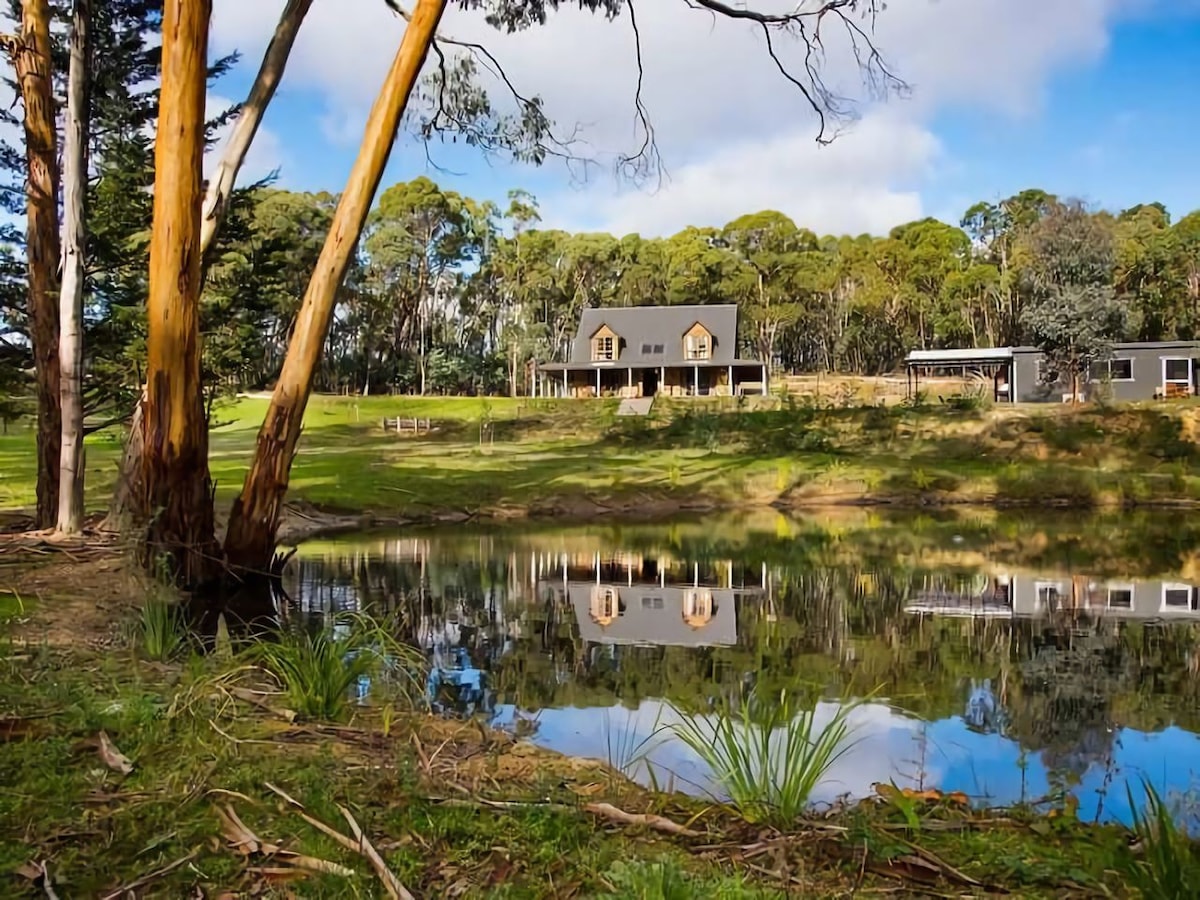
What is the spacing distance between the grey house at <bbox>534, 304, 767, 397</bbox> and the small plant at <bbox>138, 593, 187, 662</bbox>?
4122 cm

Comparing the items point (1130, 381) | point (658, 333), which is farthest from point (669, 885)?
point (658, 333)

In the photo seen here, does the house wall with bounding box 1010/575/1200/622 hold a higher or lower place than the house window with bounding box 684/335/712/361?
lower

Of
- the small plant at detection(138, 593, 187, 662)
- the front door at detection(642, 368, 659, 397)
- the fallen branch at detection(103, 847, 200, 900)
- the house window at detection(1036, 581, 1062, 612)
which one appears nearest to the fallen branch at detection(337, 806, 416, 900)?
the fallen branch at detection(103, 847, 200, 900)

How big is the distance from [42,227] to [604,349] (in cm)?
3840

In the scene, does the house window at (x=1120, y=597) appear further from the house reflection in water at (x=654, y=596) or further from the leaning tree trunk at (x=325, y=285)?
the leaning tree trunk at (x=325, y=285)

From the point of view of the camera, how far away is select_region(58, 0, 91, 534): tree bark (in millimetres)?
9320

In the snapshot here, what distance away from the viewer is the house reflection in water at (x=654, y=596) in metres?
8.84

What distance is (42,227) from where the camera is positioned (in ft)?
34.0

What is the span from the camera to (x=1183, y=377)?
119 ft

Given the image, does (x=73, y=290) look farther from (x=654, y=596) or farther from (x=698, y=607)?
(x=698, y=607)

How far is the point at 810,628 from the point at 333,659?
524 cm

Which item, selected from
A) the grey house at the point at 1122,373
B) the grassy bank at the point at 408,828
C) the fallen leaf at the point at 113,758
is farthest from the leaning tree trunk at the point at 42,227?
the grey house at the point at 1122,373

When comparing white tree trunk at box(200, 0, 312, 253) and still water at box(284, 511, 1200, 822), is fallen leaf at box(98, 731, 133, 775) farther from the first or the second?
white tree trunk at box(200, 0, 312, 253)

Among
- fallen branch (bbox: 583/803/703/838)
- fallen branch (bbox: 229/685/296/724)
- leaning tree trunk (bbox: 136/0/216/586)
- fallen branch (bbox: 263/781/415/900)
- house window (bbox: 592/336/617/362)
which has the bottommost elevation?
fallen branch (bbox: 229/685/296/724)
